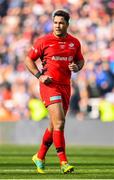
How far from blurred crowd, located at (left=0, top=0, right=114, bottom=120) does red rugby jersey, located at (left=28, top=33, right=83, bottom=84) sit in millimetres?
11874

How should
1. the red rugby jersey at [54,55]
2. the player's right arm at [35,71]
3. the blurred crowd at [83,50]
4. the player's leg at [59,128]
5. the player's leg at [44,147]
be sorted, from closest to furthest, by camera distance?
1. the player's leg at [59,128]
2. the player's right arm at [35,71]
3. the red rugby jersey at [54,55]
4. the player's leg at [44,147]
5. the blurred crowd at [83,50]

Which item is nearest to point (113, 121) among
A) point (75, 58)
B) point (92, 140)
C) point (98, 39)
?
point (92, 140)

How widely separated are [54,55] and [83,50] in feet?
43.1

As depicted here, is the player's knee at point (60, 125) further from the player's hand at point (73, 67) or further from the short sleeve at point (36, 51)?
the short sleeve at point (36, 51)

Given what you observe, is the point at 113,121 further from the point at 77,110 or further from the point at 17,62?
the point at 17,62

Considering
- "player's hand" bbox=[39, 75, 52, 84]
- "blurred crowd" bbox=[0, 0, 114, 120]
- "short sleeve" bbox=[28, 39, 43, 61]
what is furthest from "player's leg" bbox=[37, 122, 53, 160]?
"blurred crowd" bbox=[0, 0, 114, 120]

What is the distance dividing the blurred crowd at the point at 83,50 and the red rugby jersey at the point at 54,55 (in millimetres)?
11874

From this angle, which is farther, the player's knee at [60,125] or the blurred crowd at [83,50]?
the blurred crowd at [83,50]

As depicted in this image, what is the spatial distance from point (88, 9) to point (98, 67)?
84.8 inches

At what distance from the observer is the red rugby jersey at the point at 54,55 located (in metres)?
9.25

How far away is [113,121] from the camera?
2053 cm

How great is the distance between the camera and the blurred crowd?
21.4 meters

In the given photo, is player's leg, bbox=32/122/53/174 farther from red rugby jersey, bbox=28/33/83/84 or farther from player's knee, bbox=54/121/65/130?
red rugby jersey, bbox=28/33/83/84

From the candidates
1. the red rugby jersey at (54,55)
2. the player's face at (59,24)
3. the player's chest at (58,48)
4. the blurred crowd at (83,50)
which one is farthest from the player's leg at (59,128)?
the blurred crowd at (83,50)
